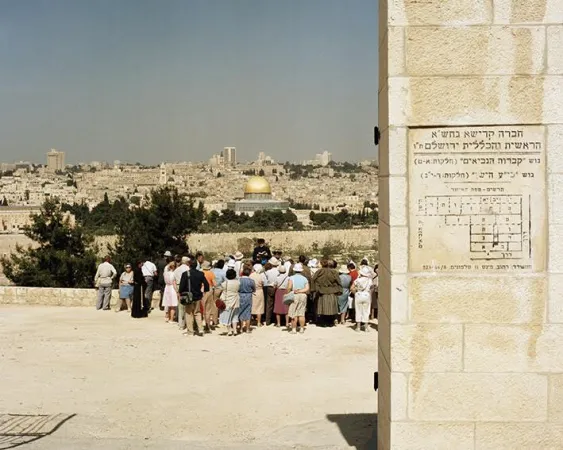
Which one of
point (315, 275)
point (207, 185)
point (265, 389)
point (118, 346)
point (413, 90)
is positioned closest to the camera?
point (413, 90)

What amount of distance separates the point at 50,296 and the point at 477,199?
11.3 metres

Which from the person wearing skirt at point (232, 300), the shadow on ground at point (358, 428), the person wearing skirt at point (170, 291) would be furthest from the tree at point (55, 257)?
the shadow on ground at point (358, 428)

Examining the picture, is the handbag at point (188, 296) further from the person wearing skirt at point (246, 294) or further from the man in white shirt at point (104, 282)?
the man in white shirt at point (104, 282)

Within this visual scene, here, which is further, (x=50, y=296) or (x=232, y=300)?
(x=50, y=296)

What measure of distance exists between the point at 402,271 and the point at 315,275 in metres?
6.95

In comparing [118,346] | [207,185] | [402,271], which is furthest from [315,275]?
[207,185]

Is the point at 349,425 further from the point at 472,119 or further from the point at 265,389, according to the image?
the point at 472,119

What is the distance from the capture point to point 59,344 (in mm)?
10445

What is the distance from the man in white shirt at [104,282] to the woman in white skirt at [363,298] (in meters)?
4.47

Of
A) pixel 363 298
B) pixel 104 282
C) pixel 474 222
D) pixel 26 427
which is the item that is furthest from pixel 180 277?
pixel 474 222

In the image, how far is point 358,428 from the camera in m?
6.17

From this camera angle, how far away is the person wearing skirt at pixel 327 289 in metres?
11.2

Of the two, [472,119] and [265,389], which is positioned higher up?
[472,119]

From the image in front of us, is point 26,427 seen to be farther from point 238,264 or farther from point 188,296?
point 238,264
